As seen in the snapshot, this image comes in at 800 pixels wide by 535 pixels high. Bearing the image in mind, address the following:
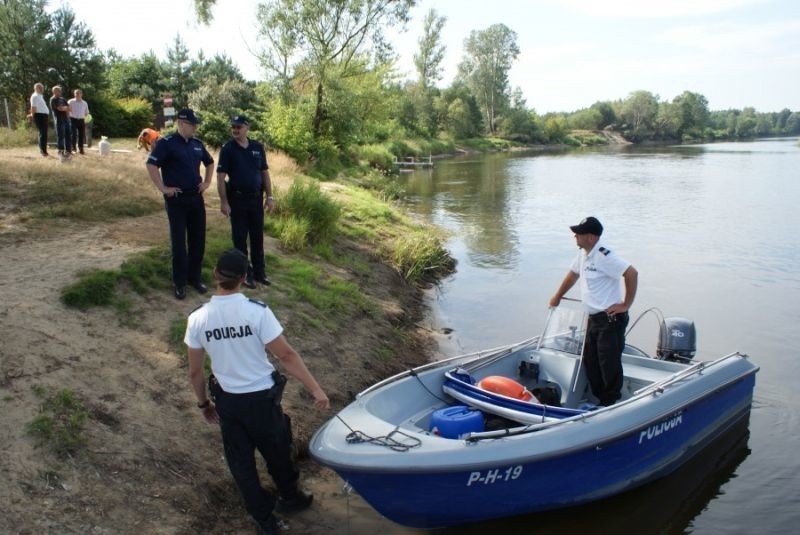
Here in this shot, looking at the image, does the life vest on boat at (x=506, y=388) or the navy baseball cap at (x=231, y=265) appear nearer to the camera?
the navy baseball cap at (x=231, y=265)

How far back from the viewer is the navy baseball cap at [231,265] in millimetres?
3482

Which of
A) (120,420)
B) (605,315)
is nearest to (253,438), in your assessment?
(120,420)

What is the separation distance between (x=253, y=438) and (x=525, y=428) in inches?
71.1

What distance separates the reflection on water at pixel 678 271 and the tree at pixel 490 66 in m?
44.2

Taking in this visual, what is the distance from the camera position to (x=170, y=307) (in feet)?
20.1

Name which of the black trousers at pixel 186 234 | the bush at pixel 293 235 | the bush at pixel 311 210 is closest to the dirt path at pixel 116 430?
the black trousers at pixel 186 234

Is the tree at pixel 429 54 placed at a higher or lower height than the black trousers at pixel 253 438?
higher

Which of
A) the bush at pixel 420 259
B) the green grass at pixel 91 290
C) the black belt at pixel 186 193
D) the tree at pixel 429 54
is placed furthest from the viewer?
the tree at pixel 429 54

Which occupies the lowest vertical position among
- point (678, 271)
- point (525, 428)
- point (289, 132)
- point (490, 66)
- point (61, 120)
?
point (678, 271)

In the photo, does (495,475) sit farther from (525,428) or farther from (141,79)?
(141,79)

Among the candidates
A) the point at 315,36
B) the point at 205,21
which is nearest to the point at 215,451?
the point at 205,21

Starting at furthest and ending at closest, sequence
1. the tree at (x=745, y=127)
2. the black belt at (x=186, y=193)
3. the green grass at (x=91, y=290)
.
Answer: the tree at (x=745, y=127), the black belt at (x=186, y=193), the green grass at (x=91, y=290)

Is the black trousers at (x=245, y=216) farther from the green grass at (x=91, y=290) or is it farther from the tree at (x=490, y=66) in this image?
the tree at (x=490, y=66)

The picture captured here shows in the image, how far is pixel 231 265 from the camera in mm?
3488
